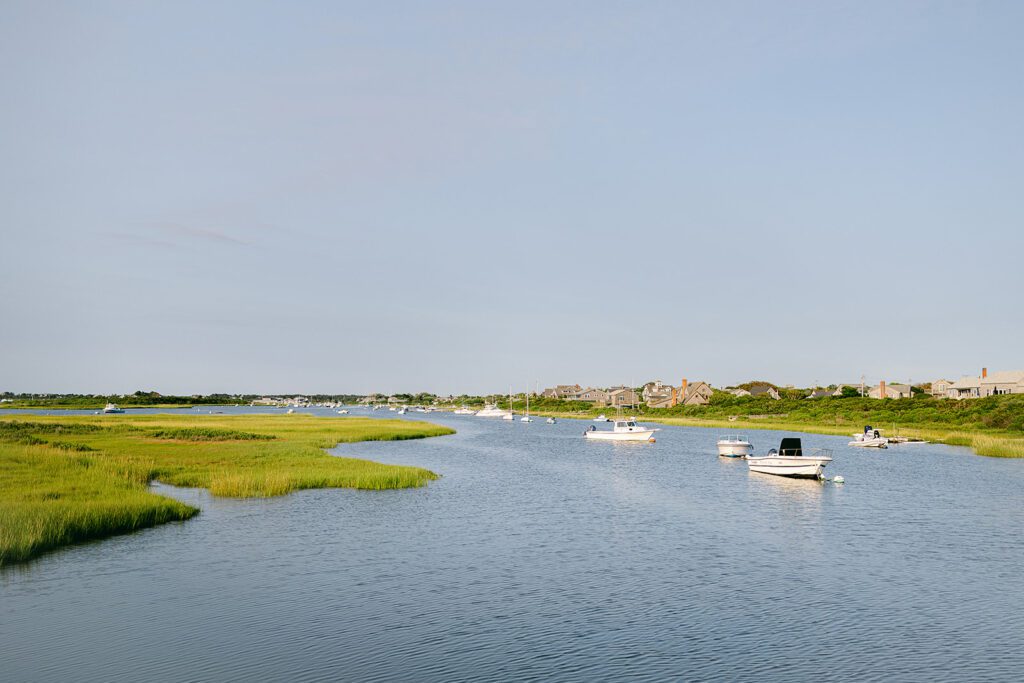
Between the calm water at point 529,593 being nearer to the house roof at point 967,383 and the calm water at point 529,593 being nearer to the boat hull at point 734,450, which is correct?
the boat hull at point 734,450

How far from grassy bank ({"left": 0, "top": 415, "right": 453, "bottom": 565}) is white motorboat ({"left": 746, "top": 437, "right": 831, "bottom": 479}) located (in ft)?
105

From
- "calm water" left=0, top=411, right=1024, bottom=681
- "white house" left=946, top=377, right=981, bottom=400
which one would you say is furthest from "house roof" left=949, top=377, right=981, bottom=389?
"calm water" left=0, top=411, right=1024, bottom=681

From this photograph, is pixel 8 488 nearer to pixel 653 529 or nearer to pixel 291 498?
pixel 291 498

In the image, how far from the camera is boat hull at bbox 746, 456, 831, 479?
65688 mm

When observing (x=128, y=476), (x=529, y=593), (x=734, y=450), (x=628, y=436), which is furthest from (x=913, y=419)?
(x=128, y=476)

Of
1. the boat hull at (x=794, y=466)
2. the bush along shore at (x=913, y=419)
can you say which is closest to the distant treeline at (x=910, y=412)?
the bush along shore at (x=913, y=419)

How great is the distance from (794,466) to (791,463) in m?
0.36

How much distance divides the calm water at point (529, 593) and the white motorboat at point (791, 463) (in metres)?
14.0

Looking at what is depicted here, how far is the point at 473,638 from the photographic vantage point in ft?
73.4

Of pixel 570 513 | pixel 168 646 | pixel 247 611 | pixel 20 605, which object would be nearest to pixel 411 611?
pixel 247 611

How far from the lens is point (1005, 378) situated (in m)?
173

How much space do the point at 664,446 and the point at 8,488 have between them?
86.3m

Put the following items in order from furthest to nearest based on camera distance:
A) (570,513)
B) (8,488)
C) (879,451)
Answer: (879,451), (570,513), (8,488)

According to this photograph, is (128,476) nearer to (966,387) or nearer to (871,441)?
(871,441)
